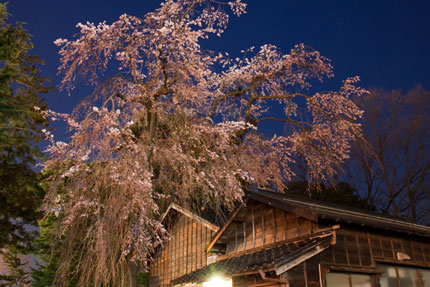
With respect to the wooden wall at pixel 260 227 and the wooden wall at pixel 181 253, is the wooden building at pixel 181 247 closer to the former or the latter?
the wooden wall at pixel 181 253

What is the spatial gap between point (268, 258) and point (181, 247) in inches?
293

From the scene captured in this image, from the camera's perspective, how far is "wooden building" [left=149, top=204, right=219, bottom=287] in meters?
14.2

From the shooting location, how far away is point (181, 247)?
15.4m

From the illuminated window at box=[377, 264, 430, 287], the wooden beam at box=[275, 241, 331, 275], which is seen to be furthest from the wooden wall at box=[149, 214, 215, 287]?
the illuminated window at box=[377, 264, 430, 287]

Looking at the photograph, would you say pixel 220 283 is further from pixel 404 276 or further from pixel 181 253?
pixel 404 276

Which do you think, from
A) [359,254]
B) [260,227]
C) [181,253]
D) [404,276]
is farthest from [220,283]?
[404,276]

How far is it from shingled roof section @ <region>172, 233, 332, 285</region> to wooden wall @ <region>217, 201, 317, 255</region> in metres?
0.32

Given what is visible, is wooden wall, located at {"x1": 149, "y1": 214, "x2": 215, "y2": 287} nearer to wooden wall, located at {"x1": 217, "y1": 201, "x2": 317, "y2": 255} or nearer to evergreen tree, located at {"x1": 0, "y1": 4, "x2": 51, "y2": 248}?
wooden wall, located at {"x1": 217, "y1": 201, "x2": 317, "y2": 255}

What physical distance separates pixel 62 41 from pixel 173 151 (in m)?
4.31

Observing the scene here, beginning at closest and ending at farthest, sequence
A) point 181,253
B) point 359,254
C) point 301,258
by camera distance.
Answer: point 301,258
point 359,254
point 181,253

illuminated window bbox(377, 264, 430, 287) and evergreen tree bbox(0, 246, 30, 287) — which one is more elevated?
evergreen tree bbox(0, 246, 30, 287)

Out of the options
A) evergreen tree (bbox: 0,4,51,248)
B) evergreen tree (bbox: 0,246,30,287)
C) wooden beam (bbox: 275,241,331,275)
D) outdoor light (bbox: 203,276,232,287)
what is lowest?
outdoor light (bbox: 203,276,232,287)

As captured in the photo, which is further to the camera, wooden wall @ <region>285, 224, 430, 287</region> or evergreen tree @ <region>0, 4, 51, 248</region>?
evergreen tree @ <region>0, 4, 51, 248</region>

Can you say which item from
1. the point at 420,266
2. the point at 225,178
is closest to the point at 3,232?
the point at 225,178
